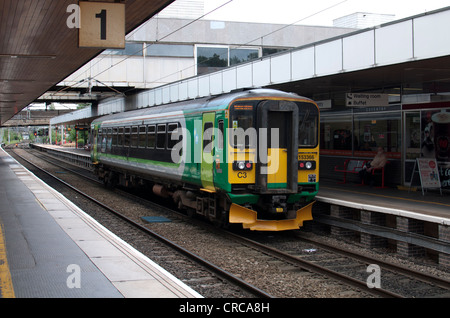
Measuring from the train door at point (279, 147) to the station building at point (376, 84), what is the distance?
2.41 meters

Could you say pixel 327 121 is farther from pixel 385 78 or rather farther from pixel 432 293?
pixel 432 293

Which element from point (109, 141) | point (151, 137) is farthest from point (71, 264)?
point (109, 141)

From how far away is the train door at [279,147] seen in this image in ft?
35.6

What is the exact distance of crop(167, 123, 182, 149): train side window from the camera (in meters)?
13.5

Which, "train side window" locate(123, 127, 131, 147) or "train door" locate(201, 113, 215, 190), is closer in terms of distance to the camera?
"train door" locate(201, 113, 215, 190)

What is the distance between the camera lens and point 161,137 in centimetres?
1464

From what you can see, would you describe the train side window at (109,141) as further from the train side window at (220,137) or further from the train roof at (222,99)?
the train side window at (220,137)

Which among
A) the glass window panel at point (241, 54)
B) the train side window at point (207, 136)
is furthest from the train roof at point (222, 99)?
the glass window panel at point (241, 54)

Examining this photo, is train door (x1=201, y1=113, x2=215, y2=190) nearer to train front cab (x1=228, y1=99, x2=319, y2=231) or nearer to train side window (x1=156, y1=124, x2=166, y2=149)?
train front cab (x1=228, y1=99, x2=319, y2=231)

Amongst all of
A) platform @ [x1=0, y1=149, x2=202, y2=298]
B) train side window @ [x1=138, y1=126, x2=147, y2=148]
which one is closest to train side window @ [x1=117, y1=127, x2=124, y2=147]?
train side window @ [x1=138, y1=126, x2=147, y2=148]

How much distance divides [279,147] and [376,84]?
585cm

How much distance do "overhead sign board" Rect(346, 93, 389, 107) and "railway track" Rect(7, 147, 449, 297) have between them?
499 cm

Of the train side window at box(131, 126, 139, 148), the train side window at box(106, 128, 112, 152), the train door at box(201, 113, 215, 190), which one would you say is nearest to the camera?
the train door at box(201, 113, 215, 190)
